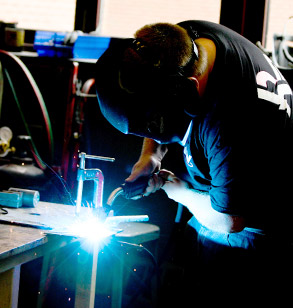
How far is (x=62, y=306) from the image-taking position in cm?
256

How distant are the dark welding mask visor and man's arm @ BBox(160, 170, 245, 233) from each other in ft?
1.27

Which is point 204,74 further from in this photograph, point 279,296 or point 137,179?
point 279,296

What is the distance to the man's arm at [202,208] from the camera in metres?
1.29

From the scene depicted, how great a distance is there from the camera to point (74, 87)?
3.19 m

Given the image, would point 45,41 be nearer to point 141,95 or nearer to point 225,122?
point 141,95

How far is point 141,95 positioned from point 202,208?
1.91 ft

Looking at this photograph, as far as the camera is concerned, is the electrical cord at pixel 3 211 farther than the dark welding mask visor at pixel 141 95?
Yes

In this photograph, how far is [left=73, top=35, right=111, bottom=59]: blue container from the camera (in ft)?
10.2

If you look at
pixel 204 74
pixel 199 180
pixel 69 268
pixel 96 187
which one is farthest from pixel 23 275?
pixel 204 74

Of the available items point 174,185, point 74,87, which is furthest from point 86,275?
point 74,87

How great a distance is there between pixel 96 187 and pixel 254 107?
0.79 meters

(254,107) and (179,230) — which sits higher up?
(254,107)

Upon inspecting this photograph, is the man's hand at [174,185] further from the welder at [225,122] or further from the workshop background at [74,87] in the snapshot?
the workshop background at [74,87]

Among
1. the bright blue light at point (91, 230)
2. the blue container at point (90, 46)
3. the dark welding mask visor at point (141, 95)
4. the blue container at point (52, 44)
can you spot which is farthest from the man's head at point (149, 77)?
the blue container at point (52, 44)
